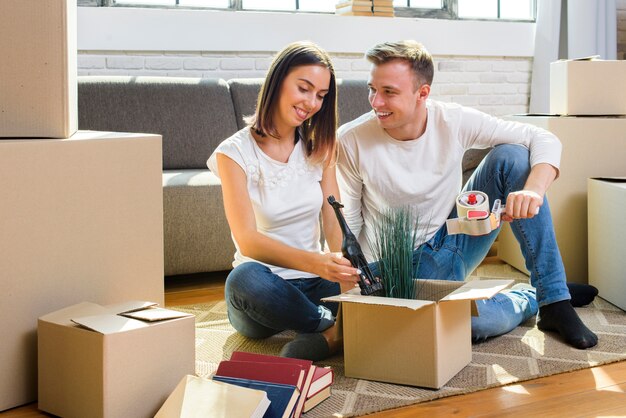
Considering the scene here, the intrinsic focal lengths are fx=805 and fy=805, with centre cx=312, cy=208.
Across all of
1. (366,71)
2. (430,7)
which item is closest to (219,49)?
(366,71)

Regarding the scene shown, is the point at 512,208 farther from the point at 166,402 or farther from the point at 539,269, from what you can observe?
the point at 166,402

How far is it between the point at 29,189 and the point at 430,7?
360 cm

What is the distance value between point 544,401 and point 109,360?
1.00 m

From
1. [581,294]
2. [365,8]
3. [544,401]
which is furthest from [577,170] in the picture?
[365,8]

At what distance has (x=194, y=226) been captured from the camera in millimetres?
3105

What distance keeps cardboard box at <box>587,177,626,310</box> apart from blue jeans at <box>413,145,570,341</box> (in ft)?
1.43

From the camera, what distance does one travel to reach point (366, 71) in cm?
460

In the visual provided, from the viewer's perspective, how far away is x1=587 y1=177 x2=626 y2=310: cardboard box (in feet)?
8.83

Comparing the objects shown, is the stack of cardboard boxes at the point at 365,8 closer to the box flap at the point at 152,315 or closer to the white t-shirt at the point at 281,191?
the white t-shirt at the point at 281,191

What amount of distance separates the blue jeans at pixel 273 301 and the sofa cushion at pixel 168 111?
1477 mm

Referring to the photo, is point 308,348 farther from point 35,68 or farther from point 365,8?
point 365,8

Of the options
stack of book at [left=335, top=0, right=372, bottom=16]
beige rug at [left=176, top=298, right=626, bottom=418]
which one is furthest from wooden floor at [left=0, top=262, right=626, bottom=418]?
stack of book at [left=335, top=0, right=372, bottom=16]

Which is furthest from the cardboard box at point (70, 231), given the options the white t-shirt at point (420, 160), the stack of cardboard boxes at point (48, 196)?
the white t-shirt at point (420, 160)

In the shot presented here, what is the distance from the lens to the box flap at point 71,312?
1789 millimetres
